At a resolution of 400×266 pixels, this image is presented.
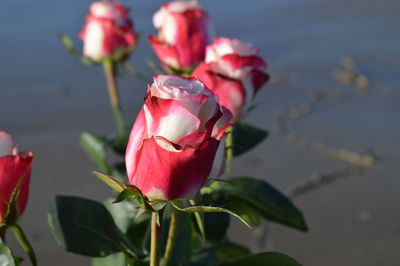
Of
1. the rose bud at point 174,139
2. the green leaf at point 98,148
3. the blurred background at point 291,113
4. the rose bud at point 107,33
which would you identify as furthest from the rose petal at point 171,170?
the blurred background at point 291,113

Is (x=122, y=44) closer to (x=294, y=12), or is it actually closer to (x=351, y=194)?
(x=351, y=194)

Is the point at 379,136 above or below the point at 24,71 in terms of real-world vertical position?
below

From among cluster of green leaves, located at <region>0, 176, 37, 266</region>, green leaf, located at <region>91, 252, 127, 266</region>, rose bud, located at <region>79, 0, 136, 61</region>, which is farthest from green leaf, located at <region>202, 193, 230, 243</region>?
rose bud, located at <region>79, 0, 136, 61</region>

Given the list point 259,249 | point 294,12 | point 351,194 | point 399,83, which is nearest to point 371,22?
point 294,12

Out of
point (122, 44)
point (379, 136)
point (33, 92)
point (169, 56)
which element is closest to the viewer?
point (169, 56)

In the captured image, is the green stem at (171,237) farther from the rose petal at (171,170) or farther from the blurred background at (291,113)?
the blurred background at (291,113)

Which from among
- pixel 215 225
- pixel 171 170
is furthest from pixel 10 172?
pixel 215 225

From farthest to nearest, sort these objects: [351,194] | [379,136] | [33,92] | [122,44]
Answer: [33,92] → [379,136] → [351,194] → [122,44]
